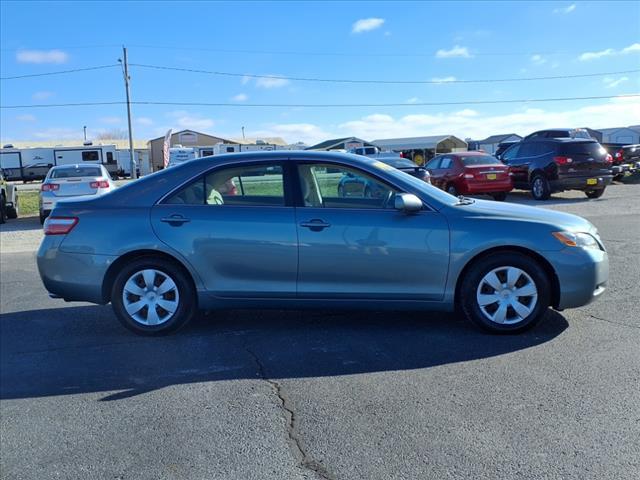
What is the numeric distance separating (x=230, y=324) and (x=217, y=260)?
0.84 meters

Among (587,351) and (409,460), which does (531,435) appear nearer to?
(409,460)

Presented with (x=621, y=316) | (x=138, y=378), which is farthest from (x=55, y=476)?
(x=621, y=316)

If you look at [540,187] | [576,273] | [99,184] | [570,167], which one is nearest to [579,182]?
[570,167]

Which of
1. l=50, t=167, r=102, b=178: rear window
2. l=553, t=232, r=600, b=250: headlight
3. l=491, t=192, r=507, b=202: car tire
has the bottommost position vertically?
l=491, t=192, r=507, b=202: car tire

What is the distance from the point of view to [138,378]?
14.4ft

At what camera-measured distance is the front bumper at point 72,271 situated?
5238 mm

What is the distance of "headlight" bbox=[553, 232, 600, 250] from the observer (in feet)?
16.2

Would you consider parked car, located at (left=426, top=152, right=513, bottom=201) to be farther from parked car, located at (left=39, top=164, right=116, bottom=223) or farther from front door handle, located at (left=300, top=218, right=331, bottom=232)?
front door handle, located at (left=300, top=218, right=331, bottom=232)

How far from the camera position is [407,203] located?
4.89m

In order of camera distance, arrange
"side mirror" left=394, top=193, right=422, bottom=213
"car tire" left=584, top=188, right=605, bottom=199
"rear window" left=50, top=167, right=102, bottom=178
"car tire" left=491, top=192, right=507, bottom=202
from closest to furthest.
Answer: "side mirror" left=394, top=193, right=422, bottom=213
"rear window" left=50, top=167, right=102, bottom=178
"car tire" left=584, top=188, right=605, bottom=199
"car tire" left=491, top=192, right=507, bottom=202

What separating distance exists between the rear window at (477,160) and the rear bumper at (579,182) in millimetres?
1768

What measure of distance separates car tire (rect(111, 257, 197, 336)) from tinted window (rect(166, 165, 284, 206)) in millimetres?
644

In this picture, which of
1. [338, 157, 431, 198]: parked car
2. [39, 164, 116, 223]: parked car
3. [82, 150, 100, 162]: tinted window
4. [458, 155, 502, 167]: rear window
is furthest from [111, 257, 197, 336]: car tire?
[82, 150, 100, 162]: tinted window

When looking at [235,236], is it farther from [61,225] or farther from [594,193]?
[594,193]
